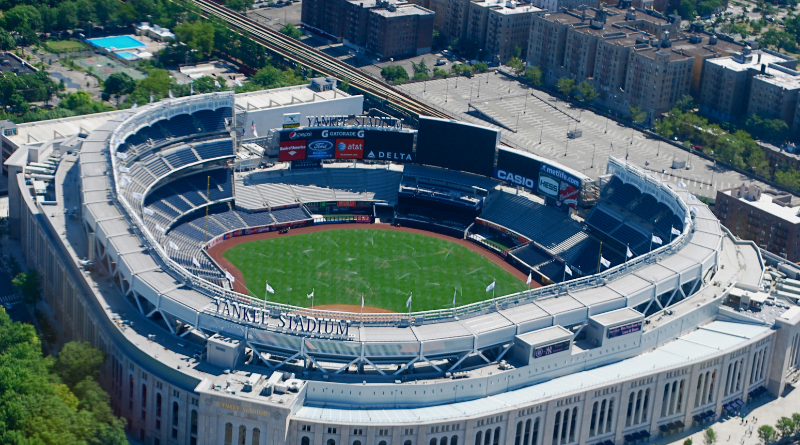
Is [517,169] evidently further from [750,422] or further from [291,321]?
[291,321]

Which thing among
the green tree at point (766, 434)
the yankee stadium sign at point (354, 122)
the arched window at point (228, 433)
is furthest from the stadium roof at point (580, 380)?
the yankee stadium sign at point (354, 122)

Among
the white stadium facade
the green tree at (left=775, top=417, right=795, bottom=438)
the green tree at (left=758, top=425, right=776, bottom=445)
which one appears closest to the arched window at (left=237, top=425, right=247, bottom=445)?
the white stadium facade

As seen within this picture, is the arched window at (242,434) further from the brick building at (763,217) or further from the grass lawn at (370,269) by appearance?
the brick building at (763,217)

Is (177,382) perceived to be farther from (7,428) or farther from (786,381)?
(786,381)

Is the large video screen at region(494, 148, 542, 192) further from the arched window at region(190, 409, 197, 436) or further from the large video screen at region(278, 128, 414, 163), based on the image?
the arched window at region(190, 409, 197, 436)

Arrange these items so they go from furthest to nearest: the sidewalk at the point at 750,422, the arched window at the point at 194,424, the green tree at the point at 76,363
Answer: the sidewalk at the point at 750,422
the green tree at the point at 76,363
the arched window at the point at 194,424

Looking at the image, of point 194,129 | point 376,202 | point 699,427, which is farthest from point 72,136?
point 699,427

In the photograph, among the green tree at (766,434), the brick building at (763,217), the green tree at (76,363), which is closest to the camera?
the green tree at (76,363)
